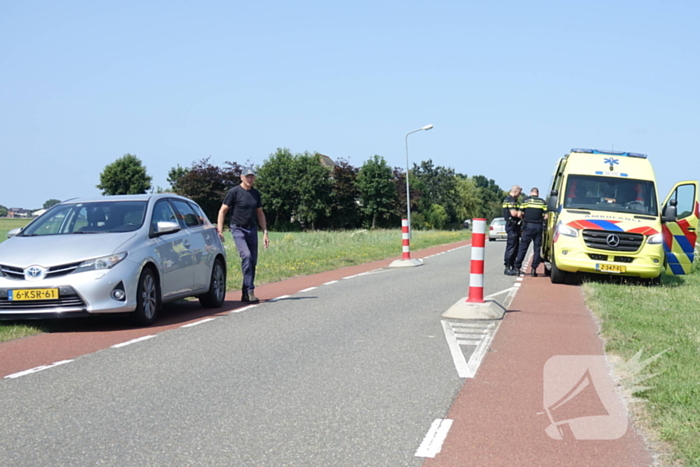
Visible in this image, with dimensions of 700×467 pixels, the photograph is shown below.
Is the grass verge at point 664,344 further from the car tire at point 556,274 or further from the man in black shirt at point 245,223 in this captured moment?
the man in black shirt at point 245,223

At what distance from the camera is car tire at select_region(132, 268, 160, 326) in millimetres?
9710

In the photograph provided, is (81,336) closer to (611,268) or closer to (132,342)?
(132,342)

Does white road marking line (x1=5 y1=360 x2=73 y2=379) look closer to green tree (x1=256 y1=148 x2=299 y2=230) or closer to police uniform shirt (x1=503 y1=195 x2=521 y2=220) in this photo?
police uniform shirt (x1=503 y1=195 x2=521 y2=220)

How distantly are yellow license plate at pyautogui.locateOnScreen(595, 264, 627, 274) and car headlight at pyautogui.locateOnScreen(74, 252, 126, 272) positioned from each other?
971 cm

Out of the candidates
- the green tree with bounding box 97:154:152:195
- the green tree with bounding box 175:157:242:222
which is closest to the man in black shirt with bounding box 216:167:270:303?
the green tree with bounding box 175:157:242:222

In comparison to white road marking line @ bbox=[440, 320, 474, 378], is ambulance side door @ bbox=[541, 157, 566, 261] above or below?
above

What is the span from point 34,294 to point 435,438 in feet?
18.9

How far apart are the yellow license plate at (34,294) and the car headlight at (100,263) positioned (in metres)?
0.38

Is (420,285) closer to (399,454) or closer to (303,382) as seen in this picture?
(303,382)

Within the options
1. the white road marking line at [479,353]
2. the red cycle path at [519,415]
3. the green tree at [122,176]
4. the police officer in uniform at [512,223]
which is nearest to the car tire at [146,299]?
the white road marking line at [479,353]

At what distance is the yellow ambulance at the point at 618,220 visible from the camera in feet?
51.4

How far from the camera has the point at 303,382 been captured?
21.5 ft

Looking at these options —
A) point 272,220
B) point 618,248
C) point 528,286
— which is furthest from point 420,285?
point 272,220

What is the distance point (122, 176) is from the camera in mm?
108312
